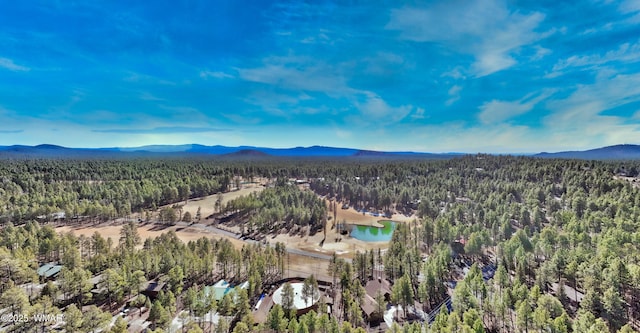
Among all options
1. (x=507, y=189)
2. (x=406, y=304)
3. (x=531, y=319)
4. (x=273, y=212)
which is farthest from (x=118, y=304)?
(x=507, y=189)

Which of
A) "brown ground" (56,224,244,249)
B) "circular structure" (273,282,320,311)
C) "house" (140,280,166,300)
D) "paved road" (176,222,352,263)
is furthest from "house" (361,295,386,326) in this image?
"brown ground" (56,224,244,249)

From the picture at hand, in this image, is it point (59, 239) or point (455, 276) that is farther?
point (59, 239)

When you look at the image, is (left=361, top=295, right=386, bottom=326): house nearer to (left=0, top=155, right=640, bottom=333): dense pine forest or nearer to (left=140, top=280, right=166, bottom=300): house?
(left=0, top=155, right=640, bottom=333): dense pine forest

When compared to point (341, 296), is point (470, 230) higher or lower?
higher

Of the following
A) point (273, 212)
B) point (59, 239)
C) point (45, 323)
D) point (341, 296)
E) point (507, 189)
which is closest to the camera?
point (45, 323)

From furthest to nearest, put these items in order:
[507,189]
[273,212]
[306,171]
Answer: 1. [306,171]
2. [507,189]
3. [273,212]

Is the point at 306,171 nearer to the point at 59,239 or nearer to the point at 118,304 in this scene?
the point at 59,239

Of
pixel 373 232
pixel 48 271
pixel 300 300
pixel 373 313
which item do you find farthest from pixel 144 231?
pixel 373 313
